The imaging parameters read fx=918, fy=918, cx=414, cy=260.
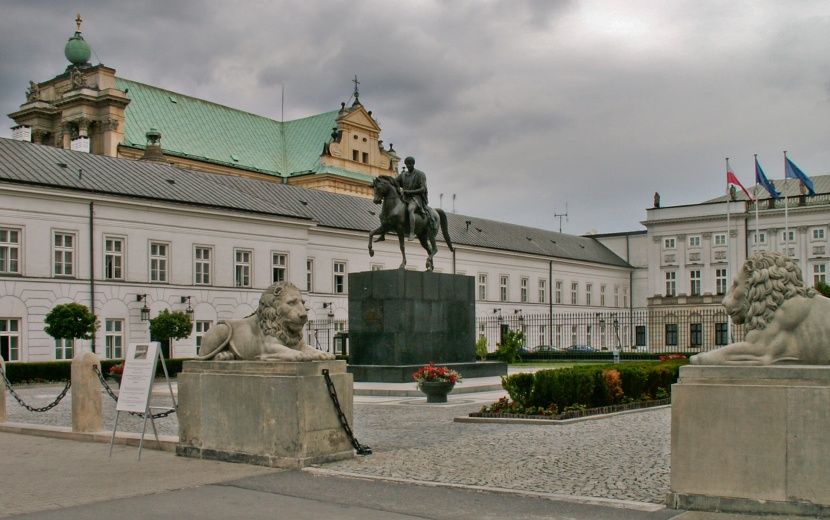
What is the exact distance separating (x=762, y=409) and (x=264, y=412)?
19.1 feet

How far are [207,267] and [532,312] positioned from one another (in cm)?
3334

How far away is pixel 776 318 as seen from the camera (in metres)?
8.20

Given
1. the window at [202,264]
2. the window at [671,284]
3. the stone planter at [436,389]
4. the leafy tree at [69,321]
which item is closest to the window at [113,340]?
the leafy tree at [69,321]

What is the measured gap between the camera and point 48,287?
40781 mm

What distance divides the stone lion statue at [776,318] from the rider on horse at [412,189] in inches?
728

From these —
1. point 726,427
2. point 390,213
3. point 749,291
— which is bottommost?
point 726,427

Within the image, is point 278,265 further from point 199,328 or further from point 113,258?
point 113,258

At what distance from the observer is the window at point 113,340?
141 feet

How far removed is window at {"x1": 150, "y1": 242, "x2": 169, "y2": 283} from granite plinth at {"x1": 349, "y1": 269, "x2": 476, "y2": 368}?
22.4 meters

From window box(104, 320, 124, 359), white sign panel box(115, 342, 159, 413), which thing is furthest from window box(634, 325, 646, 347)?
white sign panel box(115, 342, 159, 413)

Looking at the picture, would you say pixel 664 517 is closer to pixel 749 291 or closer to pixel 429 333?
pixel 749 291

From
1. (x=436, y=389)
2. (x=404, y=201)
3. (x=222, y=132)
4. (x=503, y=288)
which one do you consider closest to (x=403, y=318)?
(x=404, y=201)

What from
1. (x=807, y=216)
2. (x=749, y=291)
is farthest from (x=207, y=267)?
(x=807, y=216)

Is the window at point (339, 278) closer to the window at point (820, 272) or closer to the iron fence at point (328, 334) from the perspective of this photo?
the iron fence at point (328, 334)
